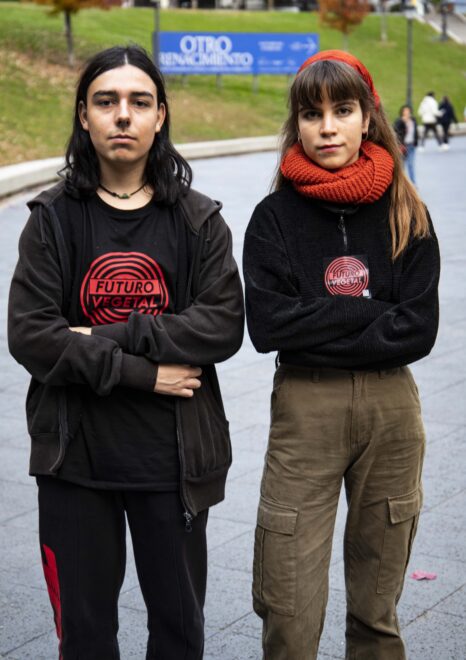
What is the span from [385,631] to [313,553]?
342mm

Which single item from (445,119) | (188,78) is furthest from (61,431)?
(188,78)

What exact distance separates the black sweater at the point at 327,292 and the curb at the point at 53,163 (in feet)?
29.0

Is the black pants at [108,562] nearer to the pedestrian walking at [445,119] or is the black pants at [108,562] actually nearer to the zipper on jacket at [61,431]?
the zipper on jacket at [61,431]

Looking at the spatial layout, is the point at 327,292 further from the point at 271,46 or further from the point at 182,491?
the point at 271,46

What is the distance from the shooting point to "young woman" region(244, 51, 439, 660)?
293 centimetres

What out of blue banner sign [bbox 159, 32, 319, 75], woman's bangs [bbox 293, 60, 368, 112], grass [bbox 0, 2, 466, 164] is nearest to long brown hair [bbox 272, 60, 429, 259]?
woman's bangs [bbox 293, 60, 368, 112]

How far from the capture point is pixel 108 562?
114 inches

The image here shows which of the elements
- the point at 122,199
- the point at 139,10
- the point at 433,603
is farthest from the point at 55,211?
the point at 139,10

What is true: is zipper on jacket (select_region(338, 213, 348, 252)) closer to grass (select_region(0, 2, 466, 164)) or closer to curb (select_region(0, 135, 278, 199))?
curb (select_region(0, 135, 278, 199))

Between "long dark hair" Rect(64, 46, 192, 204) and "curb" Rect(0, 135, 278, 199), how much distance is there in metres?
8.69

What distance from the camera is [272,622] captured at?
2.95 metres

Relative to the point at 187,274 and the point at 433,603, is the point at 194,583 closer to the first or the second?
the point at 187,274

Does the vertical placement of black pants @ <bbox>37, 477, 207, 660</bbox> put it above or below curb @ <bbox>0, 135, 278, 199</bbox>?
above

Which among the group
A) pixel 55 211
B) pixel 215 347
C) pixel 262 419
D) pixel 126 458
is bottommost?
pixel 262 419
